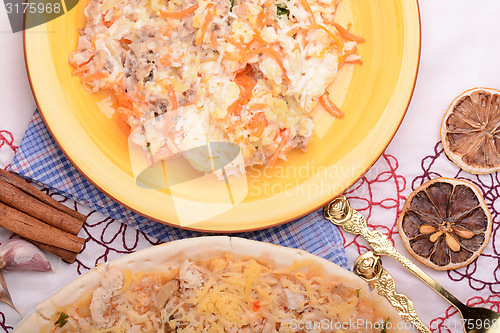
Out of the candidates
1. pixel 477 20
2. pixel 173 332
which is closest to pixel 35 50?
pixel 173 332

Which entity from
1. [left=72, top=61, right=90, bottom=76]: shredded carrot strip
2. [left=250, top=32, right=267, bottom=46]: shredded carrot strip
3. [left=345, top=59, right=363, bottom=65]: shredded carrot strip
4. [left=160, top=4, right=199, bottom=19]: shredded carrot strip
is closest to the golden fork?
[left=345, top=59, right=363, bottom=65]: shredded carrot strip

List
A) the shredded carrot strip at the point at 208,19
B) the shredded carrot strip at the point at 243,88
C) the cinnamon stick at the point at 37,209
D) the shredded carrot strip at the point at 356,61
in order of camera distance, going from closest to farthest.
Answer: the shredded carrot strip at the point at 208,19, the shredded carrot strip at the point at 243,88, the cinnamon stick at the point at 37,209, the shredded carrot strip at the point at 356,61

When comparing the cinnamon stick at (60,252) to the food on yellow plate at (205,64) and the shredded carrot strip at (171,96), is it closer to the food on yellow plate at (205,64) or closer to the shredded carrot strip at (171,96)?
the food on yellow plate at (205,64)

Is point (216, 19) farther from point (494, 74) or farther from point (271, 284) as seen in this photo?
point (494, 74)

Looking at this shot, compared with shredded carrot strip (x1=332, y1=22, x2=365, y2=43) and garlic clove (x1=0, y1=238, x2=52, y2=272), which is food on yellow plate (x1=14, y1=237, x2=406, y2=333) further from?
shredded carrot strip (x1=332, y1=22, x2=365, y2=43)

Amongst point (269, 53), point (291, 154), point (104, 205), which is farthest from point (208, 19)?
point (104, 205)

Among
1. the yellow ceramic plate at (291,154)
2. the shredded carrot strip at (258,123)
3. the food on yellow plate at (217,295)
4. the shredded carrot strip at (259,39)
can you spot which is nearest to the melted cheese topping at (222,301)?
the food on yellow plate at (217,295)
